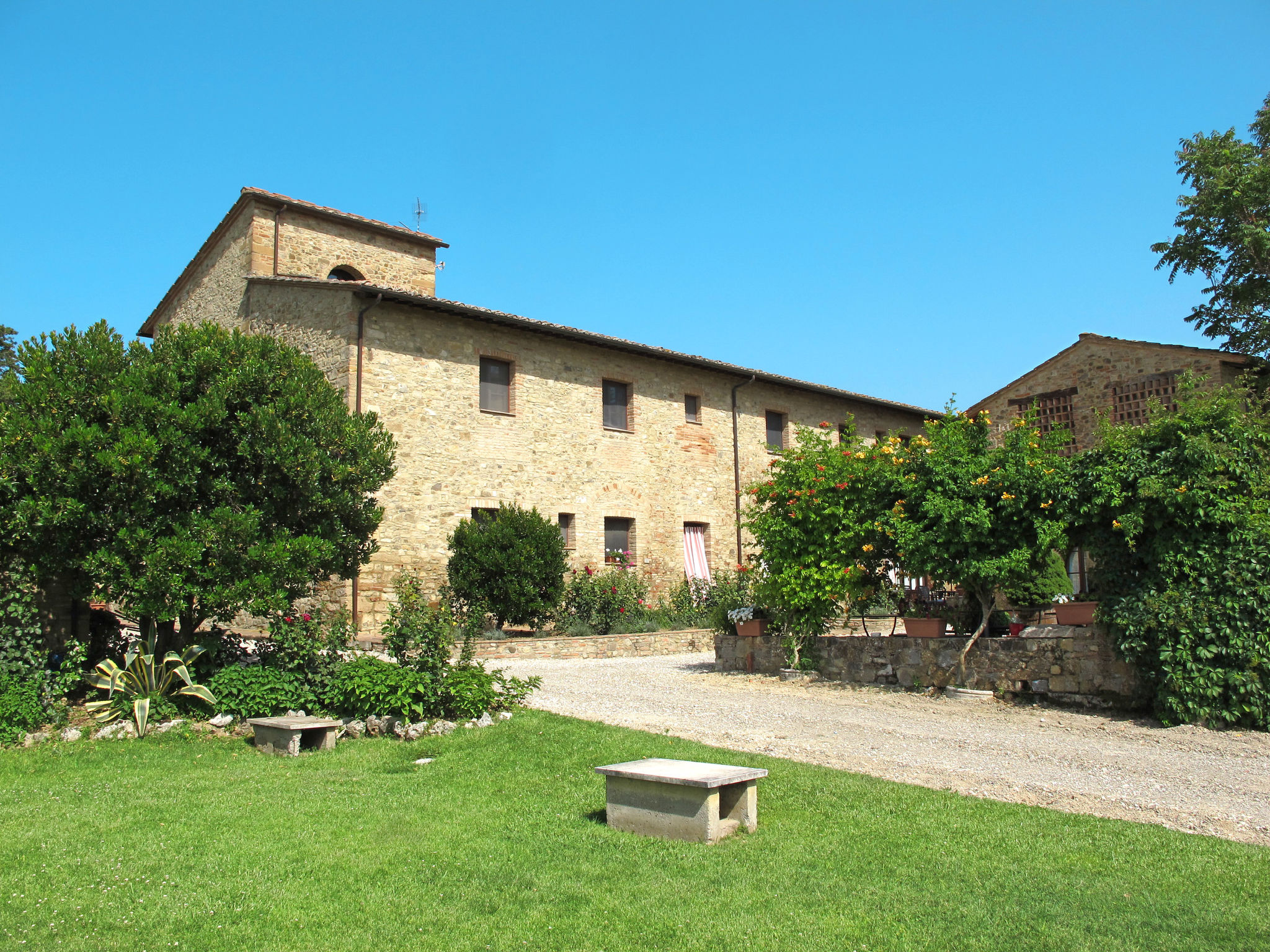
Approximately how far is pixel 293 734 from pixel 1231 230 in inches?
826

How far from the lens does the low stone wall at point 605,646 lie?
528 inches

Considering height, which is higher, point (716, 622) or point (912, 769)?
point (716, 622)

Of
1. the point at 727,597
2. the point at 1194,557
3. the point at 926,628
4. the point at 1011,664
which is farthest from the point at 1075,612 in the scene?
the point at 727,597

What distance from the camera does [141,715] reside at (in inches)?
290

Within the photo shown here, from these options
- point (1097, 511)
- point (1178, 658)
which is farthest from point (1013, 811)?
point (1097, 511)

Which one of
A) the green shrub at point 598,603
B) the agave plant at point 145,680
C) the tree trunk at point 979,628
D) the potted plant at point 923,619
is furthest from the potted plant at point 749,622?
the agave plant at point 145,680

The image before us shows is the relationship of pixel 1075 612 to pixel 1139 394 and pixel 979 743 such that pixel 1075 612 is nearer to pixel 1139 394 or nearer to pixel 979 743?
pixel 979 743

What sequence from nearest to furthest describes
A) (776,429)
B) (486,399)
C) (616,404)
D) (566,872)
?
(566,872)
(486,399)
(616,404)
(776,429)

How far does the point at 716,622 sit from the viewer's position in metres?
12.1

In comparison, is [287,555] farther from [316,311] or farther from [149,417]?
[316,311]

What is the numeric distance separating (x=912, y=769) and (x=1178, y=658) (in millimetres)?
2953

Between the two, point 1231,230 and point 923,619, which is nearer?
point 923,619

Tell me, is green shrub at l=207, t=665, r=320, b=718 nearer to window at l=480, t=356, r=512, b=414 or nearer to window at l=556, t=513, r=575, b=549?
window at l=480, t=356, r=512, b=414

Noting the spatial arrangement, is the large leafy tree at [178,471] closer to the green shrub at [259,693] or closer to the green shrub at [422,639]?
the green shrub at [259,693]
